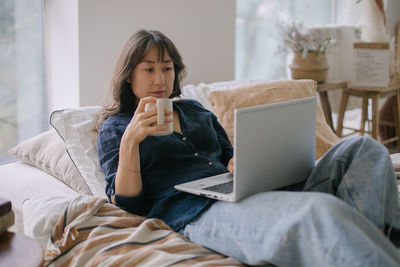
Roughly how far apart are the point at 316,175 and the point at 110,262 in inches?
23.8

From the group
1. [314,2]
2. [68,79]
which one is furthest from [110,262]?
[314,2]

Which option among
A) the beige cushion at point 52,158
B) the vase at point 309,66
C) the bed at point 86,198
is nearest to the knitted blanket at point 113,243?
the bed at point 86,198

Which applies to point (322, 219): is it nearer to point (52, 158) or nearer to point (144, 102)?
point (144, 102)

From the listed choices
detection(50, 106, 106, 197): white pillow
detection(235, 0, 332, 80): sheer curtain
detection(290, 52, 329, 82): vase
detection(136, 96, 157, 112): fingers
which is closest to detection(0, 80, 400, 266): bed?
detection(50, 106, 106, 197): white pillow

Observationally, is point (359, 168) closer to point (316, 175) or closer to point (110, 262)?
point (316, 175)

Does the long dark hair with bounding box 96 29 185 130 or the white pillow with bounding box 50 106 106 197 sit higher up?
the long dark hair with bounding box 96 29 185 130

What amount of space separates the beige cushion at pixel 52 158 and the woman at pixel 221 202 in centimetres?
23

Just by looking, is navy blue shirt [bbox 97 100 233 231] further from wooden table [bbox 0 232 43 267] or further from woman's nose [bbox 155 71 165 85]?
wooden table [bbox 0 232 43 267]

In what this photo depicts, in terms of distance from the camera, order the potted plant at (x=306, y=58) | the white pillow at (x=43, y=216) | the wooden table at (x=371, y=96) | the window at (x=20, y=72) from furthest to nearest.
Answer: the wooden table at (x=371, y=96), the potted plant at (x=306, y=58), the window at (x=20, y=72), the white pillow at (x=43, y=216)

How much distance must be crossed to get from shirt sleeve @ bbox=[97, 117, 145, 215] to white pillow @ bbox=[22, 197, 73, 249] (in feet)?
0.51

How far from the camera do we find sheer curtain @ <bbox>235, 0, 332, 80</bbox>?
3.86 m

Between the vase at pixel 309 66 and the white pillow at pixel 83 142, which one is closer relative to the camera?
the white pillow at pixel 83 142

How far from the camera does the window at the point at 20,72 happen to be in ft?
7.57

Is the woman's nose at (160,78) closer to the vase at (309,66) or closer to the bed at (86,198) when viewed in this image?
the bed at (86,198)
